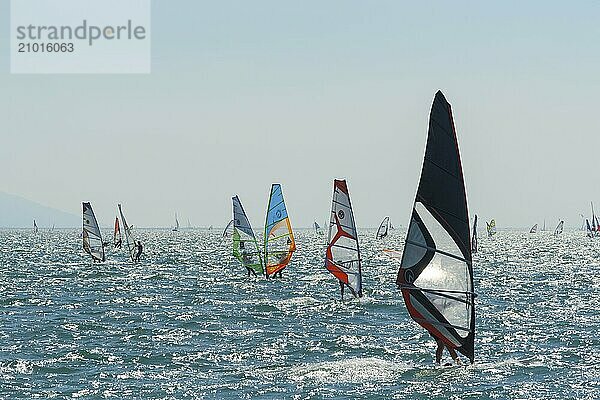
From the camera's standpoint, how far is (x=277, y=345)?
2369cm

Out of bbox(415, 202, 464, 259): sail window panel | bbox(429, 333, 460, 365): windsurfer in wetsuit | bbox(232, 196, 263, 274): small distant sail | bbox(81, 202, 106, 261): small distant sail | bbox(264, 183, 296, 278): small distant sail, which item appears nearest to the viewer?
bbox(415, 202, 464, 259): sail window panel

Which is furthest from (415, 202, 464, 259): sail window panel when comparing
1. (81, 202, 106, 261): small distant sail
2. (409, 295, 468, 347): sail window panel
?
(81, 202, 106, 261): small distant sail

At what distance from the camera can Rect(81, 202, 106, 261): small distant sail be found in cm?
5900

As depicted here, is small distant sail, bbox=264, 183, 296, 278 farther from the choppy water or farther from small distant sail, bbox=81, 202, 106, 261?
small distant sail, bbox=81, 202, 106, 261

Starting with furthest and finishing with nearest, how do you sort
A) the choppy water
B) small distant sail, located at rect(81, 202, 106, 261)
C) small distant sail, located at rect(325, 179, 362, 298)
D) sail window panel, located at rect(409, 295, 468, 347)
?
small distant sail, located at rect(81, 202, 106, 261) → small distant sail, located at rect(325, 179, 362, 298) → sail window panel, located at rect(409, 295, 468, 347) → the choppy water

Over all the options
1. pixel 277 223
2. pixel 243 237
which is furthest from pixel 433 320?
pixel 243 237

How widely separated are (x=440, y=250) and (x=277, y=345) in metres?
6.58

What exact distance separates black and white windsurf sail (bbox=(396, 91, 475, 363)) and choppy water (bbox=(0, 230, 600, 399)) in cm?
132

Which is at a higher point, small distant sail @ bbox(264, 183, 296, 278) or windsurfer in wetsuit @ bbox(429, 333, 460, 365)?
small distant sail @ bbox(264, 183, 296, 278)

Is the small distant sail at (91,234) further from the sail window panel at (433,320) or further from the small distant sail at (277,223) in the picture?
the sail window panel at (433,320)

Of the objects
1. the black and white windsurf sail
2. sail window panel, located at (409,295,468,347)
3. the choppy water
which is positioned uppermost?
the black and white windsurf sail

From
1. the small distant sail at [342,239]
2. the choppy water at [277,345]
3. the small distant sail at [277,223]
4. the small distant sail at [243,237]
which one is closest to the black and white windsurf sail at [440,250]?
the choppy water at [277,345]

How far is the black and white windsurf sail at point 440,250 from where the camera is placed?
736 inches

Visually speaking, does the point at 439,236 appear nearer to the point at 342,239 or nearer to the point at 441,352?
the point at 441,352
